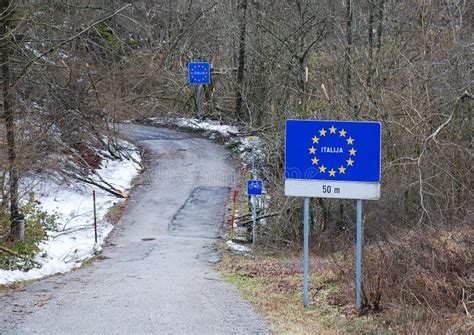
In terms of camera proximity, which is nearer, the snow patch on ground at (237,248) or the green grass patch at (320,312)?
the green grass patch at (320,312)

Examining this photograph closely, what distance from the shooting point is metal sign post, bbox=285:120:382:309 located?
7.81 m

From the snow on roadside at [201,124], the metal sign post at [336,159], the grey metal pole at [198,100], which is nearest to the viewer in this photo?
the metal sign post at [336,159]

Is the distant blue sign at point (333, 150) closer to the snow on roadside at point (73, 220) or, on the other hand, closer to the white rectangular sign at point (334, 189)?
the white rectangular sign at point (334, 189)

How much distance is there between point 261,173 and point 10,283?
39.7 ft

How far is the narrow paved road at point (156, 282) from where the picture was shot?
758cm

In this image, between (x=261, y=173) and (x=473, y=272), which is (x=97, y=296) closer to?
(x=473, y=272)

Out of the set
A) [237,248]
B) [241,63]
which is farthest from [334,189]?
[241,63]

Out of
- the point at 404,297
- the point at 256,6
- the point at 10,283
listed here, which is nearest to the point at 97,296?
the point at 10,283

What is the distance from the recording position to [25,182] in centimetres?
2056

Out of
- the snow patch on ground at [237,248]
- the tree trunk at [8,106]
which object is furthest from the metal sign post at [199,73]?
the tree trunk at [8,106]

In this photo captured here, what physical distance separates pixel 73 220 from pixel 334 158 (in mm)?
14147

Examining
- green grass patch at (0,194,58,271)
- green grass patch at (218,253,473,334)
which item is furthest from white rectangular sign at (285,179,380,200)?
green grass patch at (0,194,58,271)

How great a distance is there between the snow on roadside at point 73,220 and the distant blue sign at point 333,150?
7.22 metres

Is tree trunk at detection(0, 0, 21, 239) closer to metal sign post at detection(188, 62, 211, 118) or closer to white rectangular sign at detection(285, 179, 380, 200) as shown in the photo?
white rectangular sign at detection(285, 179, 380, 200)
